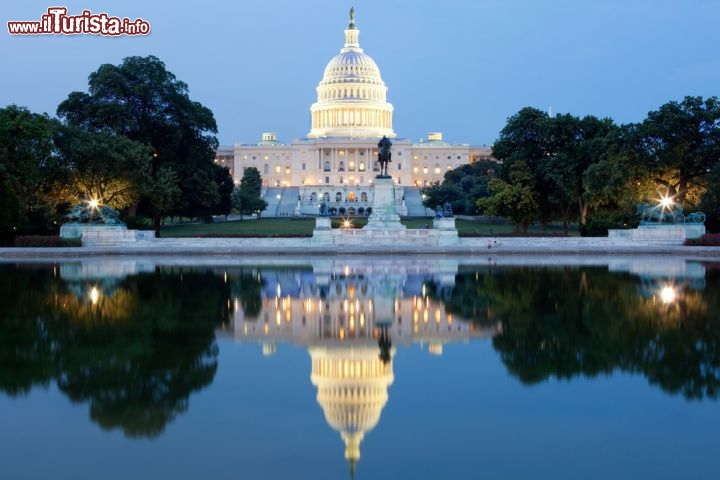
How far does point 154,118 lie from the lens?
54.1 metres

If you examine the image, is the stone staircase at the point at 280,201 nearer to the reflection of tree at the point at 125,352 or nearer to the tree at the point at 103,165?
the tree at the point at 103,165

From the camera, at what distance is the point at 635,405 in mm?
9742

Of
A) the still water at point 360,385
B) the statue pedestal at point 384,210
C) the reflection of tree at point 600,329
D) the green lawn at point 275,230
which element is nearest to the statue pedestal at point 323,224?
the green lawn at point 275,230

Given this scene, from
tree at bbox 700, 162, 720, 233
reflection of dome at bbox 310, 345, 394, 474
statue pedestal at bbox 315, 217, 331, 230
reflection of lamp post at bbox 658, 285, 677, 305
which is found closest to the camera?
reflection of dome at bbox 310, 345, 394, 474

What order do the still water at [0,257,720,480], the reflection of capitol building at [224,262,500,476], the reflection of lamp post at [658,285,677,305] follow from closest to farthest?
the still water at [0,257,720,480], the reflection of capitol building at [224,262,500,476], the reflection of lamp post at [658,285,677,305]

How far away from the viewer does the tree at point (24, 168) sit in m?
40.9

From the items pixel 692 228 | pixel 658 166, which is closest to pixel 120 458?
pixel 692 228

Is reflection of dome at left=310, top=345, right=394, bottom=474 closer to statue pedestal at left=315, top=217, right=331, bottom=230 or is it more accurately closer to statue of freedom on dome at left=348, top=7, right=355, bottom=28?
statue pedestal at left=315, top=217, right=331, bottom=230

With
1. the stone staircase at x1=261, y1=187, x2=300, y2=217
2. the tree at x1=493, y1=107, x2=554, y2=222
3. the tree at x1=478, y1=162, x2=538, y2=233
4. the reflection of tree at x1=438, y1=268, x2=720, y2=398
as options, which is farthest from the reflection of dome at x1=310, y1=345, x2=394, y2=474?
the stone staircase at x1=261, y1=187, x2=300, y2=217

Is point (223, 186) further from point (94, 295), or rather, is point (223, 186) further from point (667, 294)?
point (667, 294)

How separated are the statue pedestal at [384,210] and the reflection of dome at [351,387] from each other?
32417 millimetres

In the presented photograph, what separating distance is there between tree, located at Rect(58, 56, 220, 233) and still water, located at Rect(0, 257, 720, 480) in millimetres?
33251

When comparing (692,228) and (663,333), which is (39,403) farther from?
(692,228)

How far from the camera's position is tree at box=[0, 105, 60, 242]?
4091cm
